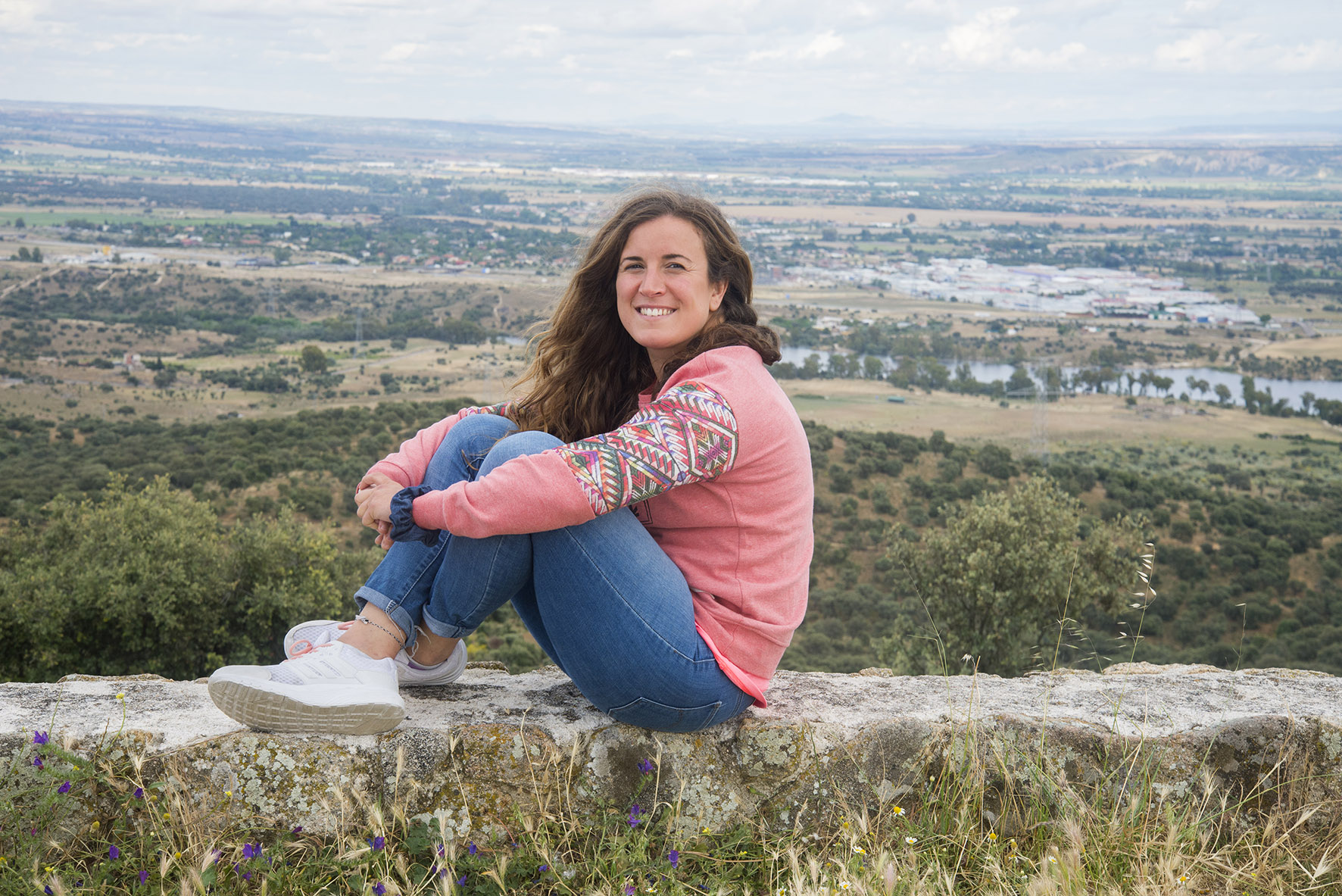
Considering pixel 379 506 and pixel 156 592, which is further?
pixel 156 592

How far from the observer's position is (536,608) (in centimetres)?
267

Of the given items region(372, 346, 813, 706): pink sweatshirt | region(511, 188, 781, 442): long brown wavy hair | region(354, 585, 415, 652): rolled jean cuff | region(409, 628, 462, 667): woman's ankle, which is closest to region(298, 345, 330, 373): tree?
region(511, 188, 781, 442): long brown wavy hair

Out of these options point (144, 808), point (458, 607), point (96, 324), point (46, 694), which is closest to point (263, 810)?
point (144, 808)

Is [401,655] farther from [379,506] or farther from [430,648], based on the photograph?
[379,506]

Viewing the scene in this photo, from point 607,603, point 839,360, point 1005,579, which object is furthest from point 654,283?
point 839,360

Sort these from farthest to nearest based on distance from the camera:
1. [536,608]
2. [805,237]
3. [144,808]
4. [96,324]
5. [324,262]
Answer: [805,237]
[324,262]
[96,324]
[536,608]
[144,808]

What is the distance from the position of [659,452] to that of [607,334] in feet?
2.93

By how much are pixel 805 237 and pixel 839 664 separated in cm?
10550

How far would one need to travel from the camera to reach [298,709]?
240cm

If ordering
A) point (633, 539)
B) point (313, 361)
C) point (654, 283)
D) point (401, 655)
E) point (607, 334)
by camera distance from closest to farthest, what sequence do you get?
1. point (633, 539)
2. point (654, 283)
3. point (401, 655)
4. point (607, 334)
5. point (313, 361)

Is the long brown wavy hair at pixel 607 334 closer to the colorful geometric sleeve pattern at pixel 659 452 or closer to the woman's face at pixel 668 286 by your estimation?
the woman's face at pixel 668 286

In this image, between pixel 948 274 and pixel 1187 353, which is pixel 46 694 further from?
pixel 948 274

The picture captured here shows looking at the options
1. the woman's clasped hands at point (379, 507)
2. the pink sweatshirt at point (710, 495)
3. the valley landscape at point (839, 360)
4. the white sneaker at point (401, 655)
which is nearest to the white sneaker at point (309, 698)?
the white sneaker at point (401, 655)

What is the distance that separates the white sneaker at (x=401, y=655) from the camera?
2.66 m
